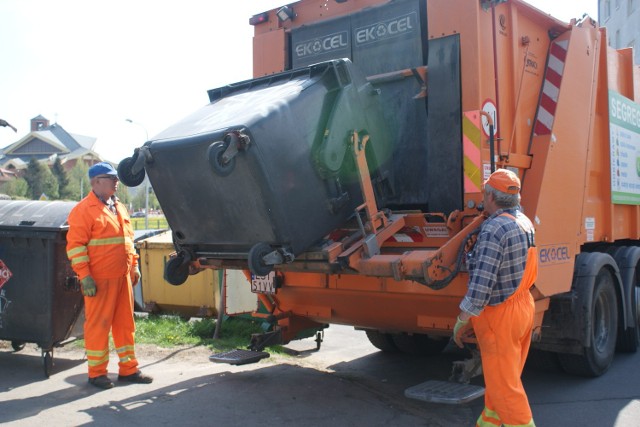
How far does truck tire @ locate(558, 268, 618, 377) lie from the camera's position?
5051mm

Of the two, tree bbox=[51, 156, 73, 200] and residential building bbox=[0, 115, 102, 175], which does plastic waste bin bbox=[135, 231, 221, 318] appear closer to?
tree bbox=[51, 156, 73, 200]

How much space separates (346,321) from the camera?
4.86 m

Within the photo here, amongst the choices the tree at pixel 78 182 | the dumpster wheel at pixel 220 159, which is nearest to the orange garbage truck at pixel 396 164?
the dumpster wheel at pixel 220 159

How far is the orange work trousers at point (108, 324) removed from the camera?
475cm

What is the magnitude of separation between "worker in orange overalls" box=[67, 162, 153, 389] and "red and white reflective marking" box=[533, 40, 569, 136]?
3175 millimetres

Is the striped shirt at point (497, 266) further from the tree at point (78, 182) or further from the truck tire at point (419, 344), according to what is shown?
the tree at point (78, 182)

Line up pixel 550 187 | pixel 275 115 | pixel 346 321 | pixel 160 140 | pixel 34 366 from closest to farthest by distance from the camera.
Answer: pixel 275 115
pixel 160 140
pixel 550 187
pixel 346 321
pixel 34 366

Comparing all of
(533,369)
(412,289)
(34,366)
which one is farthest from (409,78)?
(34,366)

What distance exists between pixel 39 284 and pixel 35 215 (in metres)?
0.63

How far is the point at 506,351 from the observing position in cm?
322

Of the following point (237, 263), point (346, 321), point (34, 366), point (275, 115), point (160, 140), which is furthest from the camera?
point (34, 366)

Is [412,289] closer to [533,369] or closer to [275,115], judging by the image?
[275,115]

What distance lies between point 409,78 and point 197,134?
1694 millimetres

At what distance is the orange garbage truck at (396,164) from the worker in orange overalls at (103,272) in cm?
84
